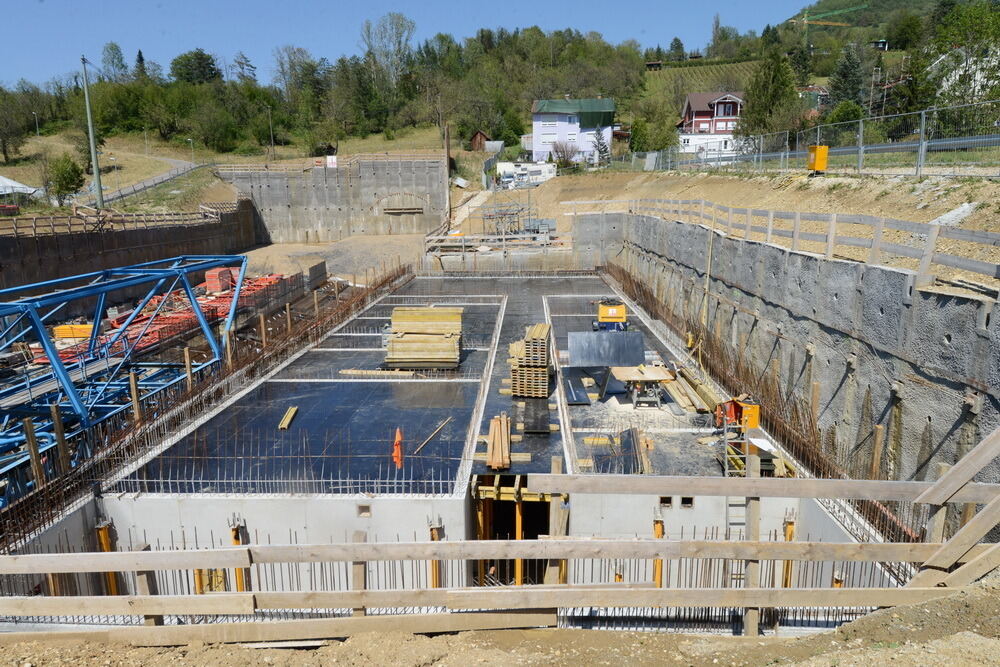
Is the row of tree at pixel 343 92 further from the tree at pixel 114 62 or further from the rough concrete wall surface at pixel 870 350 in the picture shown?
the rough concrete wall surface at pixel 870 350

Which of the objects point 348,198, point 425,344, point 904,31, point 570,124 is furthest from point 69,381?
point 904,31

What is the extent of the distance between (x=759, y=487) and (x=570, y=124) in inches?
2944

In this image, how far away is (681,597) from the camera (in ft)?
19.5

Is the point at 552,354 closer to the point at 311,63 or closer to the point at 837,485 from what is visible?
the point at 837,485

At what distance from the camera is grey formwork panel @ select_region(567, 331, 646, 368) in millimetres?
15469

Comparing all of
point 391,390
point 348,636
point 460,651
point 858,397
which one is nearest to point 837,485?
point 460,651

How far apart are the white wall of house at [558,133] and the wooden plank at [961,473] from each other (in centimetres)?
7195

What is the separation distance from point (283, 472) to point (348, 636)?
250 inches

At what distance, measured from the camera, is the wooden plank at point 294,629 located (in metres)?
5.88

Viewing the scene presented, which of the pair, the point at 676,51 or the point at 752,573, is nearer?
the point at 752,573

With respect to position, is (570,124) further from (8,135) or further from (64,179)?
(8,135)

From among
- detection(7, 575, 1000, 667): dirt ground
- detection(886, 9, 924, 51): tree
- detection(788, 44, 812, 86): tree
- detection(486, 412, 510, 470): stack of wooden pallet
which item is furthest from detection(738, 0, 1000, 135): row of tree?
detection(7, 575, 1000, 667): dirt ground

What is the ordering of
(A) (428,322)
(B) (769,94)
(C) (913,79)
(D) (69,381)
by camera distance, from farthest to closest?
(B) (769,94), (C) (913,79), (A) (428,322), (D) (69,381)

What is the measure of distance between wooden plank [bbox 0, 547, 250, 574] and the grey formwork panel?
10.6 metres
